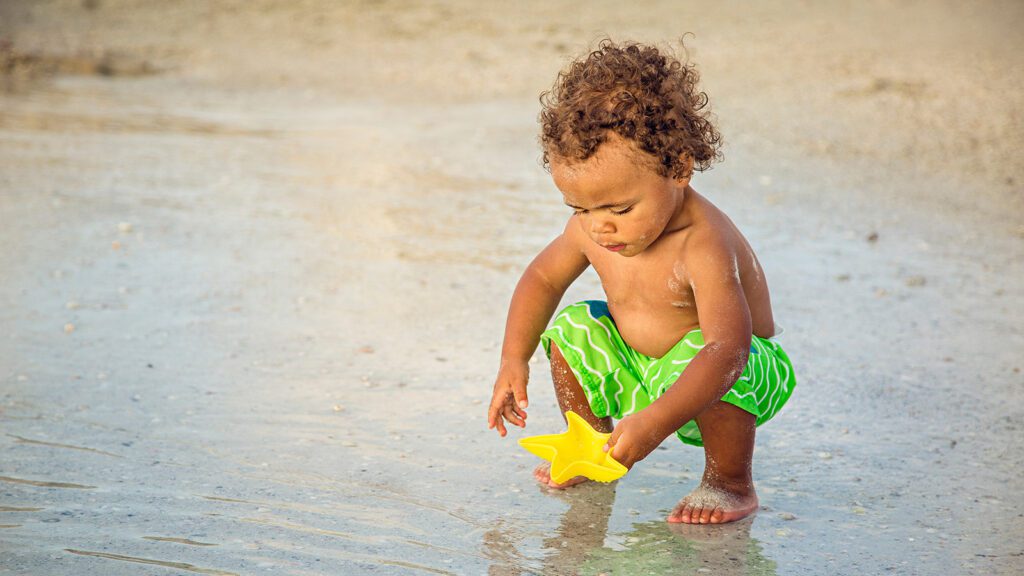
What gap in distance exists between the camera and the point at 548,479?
2697mm

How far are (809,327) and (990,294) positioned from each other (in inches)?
36.0

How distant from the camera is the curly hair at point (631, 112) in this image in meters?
2.27

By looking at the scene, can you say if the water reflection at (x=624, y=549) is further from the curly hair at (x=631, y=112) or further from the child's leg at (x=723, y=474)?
the curly hair at (x=631, y=112)

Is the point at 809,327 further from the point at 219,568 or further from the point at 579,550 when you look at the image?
the point at 219,568

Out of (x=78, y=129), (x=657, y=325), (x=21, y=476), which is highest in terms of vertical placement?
(x=657, y=325)

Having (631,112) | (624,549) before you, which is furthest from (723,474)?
(631,112)

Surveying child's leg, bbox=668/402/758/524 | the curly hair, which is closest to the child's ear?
Result: the curly hair

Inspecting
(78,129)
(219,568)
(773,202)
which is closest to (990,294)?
(773,202)

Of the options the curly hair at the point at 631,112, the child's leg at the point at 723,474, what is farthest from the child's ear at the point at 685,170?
the child's leg at the point at 723,474

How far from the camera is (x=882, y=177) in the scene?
628 cm

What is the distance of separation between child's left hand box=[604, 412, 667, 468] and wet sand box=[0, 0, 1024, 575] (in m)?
0.25

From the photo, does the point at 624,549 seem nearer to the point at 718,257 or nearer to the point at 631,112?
the point at 718,257

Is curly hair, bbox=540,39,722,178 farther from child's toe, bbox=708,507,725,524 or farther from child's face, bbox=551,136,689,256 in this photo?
child's toe, bbox=708,507,725,524

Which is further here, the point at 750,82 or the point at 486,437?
the point at 750,82
